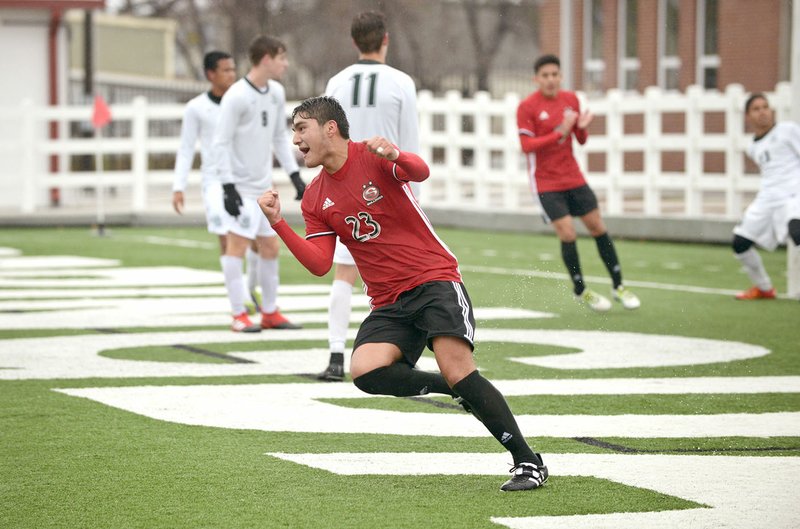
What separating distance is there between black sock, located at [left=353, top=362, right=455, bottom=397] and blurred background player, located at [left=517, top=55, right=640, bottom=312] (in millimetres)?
5916

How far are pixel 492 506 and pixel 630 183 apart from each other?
1527 cm

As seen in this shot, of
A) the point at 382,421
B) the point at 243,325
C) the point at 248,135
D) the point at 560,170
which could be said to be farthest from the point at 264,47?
the point at 382,421

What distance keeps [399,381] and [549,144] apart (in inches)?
245

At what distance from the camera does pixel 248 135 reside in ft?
34.5

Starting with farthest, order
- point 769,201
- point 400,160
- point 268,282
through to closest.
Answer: point 769,201 < point 268,282 < point 400,160

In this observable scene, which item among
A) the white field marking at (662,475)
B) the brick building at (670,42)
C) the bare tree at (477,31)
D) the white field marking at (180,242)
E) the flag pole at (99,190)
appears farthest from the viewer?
the bare tree at (477,31)

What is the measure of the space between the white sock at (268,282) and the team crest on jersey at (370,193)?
4.79 m

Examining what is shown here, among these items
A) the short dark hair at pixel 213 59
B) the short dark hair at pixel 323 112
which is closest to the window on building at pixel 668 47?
the short dark hair at pixel 213 59

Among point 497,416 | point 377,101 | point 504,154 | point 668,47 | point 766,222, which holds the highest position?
point 668,47

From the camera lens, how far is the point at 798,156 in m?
12.4

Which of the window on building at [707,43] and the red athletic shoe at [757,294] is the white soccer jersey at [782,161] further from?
the window on building at [707,43]

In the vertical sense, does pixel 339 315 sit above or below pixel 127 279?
above

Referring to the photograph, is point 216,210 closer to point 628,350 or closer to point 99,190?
point 628,350

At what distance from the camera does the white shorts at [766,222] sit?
40.6 ft
